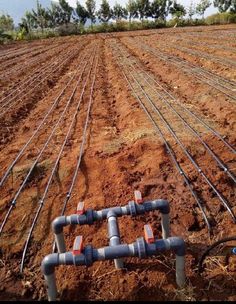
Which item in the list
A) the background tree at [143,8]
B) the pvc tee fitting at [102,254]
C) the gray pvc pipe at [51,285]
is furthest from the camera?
the background tree at [143,8]

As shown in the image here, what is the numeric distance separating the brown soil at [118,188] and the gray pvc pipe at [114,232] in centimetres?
12

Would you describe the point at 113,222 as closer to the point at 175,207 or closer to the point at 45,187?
the point at 175,207

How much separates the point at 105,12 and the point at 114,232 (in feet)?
185

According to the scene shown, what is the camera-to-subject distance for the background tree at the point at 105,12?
177ft

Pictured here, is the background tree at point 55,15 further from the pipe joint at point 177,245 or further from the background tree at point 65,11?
the pipe joint at point 177,245

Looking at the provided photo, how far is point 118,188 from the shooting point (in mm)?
4766

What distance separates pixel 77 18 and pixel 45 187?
56971 millimetres

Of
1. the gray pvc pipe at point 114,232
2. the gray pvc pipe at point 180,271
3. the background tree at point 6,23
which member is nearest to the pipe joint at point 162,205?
the gray pvc pipe at point 114,232

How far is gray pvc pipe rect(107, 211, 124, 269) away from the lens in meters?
3.08

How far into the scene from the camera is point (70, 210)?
4445mm

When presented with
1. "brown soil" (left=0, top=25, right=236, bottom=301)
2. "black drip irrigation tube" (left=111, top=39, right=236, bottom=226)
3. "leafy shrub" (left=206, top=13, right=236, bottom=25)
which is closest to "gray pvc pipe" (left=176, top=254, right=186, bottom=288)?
"brown soil" (left=0, top=25, right=236, bottom=301)

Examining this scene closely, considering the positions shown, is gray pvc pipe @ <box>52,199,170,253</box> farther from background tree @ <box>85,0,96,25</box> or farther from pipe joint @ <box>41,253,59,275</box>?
background tree @ <box>85,0,96,25</box>

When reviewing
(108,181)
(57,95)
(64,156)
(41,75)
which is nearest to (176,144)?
(108,181)

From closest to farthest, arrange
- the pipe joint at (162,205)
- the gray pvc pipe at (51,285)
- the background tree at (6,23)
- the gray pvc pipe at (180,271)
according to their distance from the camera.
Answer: the gray pvc pipe at (51,285)
the gray pvc pipe at (180,271)
the pipe joint at (162,205)
the background tree at (6,23)
